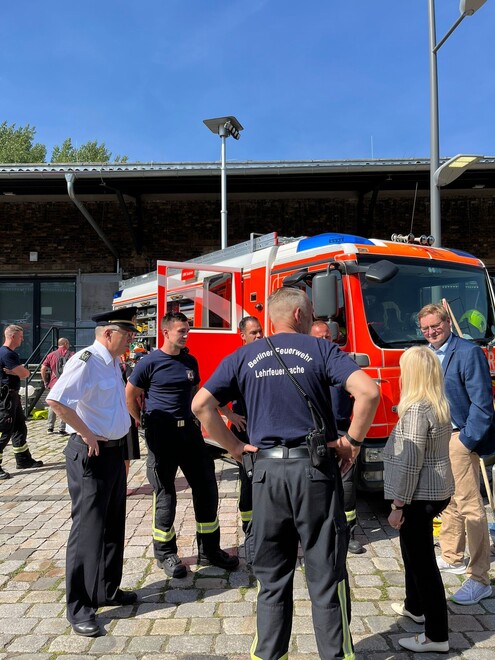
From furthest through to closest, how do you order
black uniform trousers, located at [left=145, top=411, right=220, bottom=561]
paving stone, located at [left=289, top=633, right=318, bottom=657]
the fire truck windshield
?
1. the fire truck windshield
2. black uniform trousers, located at [left=145, top=411, right=220, bottom=561]
3. paving stone, located at [left=289, top=633, right=318, bottom=657]

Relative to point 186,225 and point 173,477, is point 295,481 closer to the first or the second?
point 173,477

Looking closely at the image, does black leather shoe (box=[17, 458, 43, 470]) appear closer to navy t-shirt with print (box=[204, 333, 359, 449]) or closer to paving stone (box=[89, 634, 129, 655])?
paving stone (box=[89, 634, 129, 655])

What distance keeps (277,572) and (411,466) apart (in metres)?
0.95

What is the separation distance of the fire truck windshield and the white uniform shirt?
2.68m

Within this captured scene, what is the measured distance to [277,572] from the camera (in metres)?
2.53

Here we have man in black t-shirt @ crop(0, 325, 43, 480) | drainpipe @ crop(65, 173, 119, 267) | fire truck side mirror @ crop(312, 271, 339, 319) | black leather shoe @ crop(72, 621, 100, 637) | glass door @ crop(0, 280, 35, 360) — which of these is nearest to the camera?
black leather shoe @ crop(72, 621, 100, 637)

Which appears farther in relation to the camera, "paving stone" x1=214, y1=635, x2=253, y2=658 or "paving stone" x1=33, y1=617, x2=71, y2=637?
"paving stone" x1=33, y1=617, x2=71, y2=637

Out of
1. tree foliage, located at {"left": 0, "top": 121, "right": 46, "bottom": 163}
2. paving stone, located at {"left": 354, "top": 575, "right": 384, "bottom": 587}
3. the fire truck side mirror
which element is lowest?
paving stone, located at {"left": 354, "top": 575, "right": 384, "bottom": 587}

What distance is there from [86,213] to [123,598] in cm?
1277

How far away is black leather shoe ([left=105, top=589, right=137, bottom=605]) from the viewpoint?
3629mm

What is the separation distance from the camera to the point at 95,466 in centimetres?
342

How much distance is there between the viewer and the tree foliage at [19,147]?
38781 millimetres

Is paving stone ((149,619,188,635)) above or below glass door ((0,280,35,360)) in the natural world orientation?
below

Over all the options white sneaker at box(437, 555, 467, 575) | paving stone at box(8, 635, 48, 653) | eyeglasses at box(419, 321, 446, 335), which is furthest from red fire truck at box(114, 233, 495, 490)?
paving stone at box(8, 635, 48, 653)
